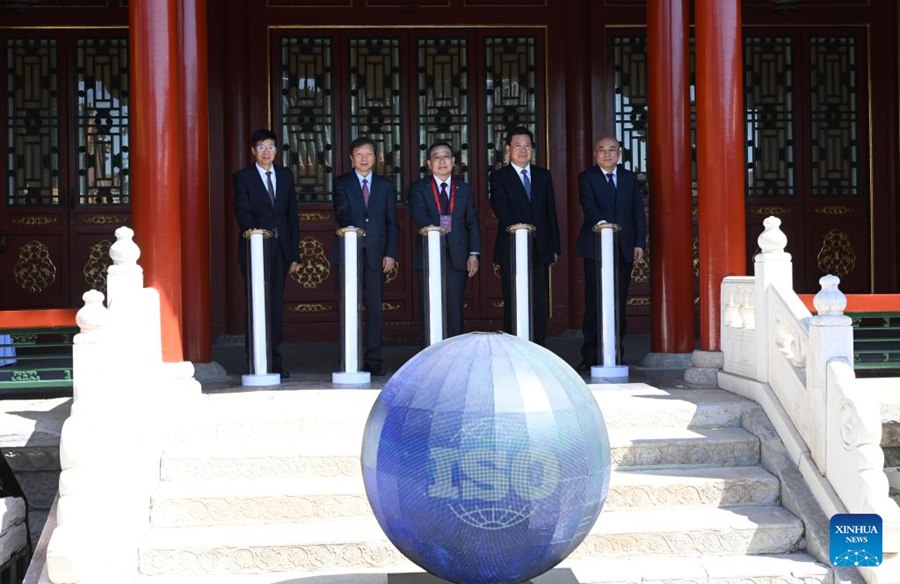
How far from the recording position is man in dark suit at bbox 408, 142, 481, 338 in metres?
8.71

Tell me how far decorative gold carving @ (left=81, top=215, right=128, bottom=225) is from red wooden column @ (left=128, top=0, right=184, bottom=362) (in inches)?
131

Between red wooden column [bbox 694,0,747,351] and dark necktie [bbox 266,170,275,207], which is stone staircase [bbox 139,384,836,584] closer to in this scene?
red wooden column [bbox 694,0,747,351]

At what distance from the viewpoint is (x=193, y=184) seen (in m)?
8.88

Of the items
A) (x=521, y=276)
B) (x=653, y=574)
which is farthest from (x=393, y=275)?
(x=653, y=574)

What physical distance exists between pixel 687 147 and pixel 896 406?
290cm

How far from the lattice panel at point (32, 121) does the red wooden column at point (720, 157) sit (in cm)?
622

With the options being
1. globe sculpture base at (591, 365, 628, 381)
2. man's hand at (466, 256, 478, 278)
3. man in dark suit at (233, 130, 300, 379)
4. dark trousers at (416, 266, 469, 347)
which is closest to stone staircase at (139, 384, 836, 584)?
globe sculpture base at (591, 365, 628, 381)

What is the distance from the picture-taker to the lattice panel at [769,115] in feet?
38.3

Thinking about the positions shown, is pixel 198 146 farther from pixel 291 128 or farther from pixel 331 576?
pixel 331 576

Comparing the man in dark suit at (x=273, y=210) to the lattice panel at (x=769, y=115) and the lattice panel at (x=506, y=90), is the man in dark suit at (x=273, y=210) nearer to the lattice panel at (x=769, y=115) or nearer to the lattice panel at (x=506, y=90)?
the lattice panel at (x=506, y=90)

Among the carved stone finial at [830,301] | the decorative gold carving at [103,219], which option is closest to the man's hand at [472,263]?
the carved stone finial at [830,301]

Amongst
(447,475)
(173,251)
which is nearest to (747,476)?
(447,475)

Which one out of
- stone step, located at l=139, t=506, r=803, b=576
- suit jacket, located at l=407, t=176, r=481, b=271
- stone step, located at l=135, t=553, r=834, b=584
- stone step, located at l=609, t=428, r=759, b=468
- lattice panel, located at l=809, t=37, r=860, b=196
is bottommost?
stone step, located at l=135, t=553, r=834, b=584

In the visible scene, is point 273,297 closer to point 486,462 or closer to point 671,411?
point 671,411
